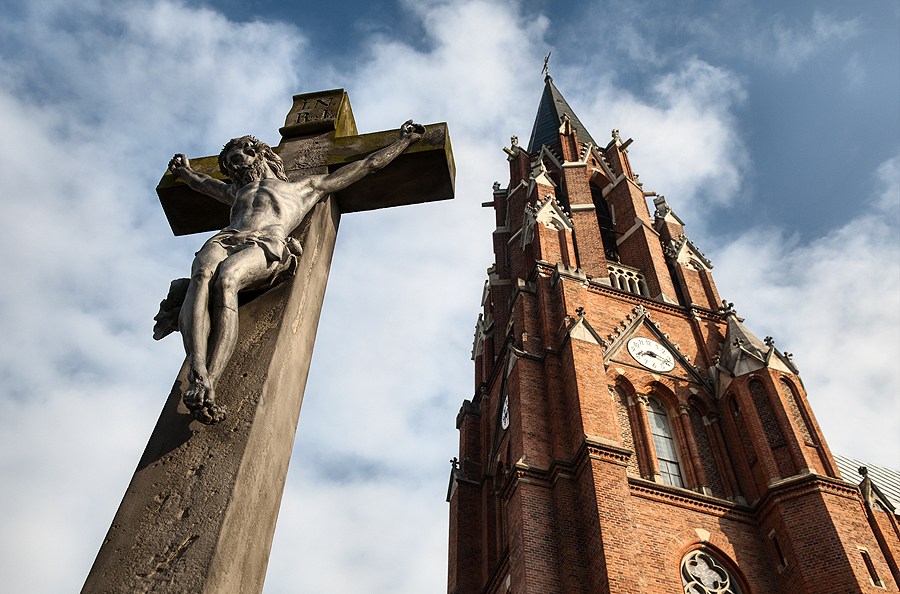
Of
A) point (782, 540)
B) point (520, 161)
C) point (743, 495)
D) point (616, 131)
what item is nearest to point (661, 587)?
point (782, 540)

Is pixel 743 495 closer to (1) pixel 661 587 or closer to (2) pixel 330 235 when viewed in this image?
(1) pixel 661 587

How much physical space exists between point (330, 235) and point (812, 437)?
15303mm

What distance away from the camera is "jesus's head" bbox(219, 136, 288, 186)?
3385 mm

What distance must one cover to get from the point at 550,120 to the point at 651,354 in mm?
21025

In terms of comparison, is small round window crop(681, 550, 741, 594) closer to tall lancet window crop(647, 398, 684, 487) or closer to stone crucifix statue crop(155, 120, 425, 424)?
tall lancet window crop(647, 398, 684, 487)

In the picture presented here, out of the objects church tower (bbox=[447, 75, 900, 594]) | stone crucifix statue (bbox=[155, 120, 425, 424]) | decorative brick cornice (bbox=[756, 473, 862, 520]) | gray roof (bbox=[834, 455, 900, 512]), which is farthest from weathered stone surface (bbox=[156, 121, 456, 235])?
gray roof (bbox=[834, 455, 900, 512])

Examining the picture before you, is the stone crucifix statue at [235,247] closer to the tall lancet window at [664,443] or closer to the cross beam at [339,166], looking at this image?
the cross beam at [339,166]

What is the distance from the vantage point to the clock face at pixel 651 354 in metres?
19.1

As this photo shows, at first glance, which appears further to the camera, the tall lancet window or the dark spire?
the dark spire

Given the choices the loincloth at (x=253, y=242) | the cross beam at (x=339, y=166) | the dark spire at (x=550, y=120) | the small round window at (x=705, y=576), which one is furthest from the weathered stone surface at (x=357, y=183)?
the dark spire at (x=550, y=120)

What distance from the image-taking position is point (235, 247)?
281 cm

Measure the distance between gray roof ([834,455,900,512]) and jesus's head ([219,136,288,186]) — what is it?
23001 millimetres

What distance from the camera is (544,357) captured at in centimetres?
1794

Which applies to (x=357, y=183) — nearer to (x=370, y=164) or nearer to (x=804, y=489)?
(x=370, y=164)
